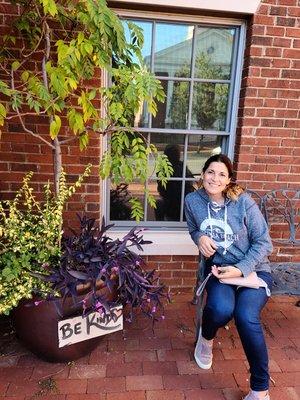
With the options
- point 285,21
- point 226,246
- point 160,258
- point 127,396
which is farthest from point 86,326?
point 285,21

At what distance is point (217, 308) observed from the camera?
221 centimetres

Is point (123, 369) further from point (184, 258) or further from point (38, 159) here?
point (38, 159)

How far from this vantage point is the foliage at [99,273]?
2.20 metres

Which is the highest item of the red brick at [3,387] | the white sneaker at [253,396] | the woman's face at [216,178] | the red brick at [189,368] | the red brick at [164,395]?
the woman's face at [216,178]

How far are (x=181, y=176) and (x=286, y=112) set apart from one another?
3.43 ft

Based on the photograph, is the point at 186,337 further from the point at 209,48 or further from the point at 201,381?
the point at 209,48

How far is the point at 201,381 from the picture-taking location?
7.52ft

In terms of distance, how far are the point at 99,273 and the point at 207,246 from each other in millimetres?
719

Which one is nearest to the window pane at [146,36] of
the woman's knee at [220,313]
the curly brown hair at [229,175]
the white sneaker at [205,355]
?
the curly brown hair at [229,175]

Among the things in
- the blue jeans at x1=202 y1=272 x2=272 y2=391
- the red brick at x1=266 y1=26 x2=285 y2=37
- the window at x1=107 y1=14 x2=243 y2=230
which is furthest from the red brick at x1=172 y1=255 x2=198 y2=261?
the red brick at x1=266 y1=26 x2=285 y2=37

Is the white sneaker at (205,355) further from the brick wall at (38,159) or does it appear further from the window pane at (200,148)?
the window pane at (200,148)

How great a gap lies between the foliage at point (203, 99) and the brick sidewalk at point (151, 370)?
1768 mm

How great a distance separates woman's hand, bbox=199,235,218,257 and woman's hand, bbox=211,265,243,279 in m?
0.12

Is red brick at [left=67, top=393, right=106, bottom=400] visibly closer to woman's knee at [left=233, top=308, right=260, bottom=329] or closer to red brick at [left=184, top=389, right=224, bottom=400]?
red brick at [left=184, top=389, right=224, bottom=400]
